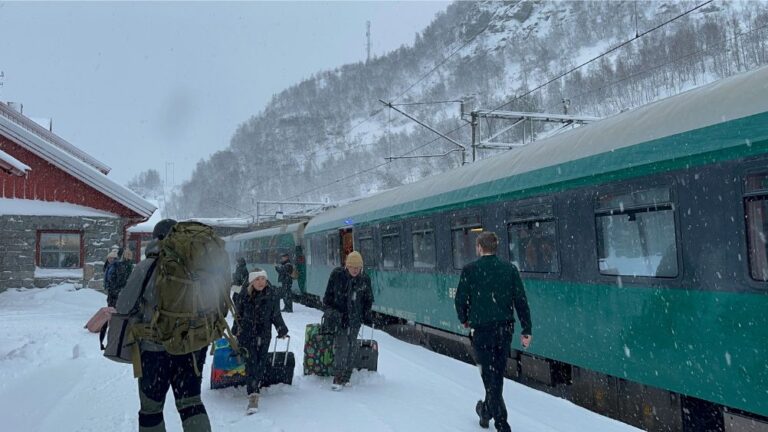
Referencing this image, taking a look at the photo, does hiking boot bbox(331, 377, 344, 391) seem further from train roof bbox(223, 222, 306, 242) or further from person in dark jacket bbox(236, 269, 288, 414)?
train roof bbox(223, 222, 306, 242)

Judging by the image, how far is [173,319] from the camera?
12.7 ft

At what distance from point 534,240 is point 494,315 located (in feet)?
9.77

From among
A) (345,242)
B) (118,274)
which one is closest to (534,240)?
(118,274)

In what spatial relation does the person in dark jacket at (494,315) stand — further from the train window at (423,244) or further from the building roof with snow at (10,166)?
the building roof with snow at (10,166)

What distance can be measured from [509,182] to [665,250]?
117 inches

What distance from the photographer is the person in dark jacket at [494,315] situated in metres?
5.01

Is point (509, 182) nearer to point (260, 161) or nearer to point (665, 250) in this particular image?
point (665, 250)

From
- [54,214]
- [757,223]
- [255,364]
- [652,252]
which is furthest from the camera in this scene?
[54,214]

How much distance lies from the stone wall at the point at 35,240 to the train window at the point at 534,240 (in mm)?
15124

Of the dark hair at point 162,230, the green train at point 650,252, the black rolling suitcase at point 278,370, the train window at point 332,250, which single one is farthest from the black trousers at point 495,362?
the train window at point 332,250

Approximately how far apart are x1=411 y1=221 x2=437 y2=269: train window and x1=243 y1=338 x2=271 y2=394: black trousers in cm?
482

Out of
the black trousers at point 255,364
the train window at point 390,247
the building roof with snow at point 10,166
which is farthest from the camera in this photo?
the train window at point 390,247

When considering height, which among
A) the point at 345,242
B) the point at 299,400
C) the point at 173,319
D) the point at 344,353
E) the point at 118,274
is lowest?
the point at 299,400

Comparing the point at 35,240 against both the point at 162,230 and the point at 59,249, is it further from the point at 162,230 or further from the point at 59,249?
the point at 162,230
